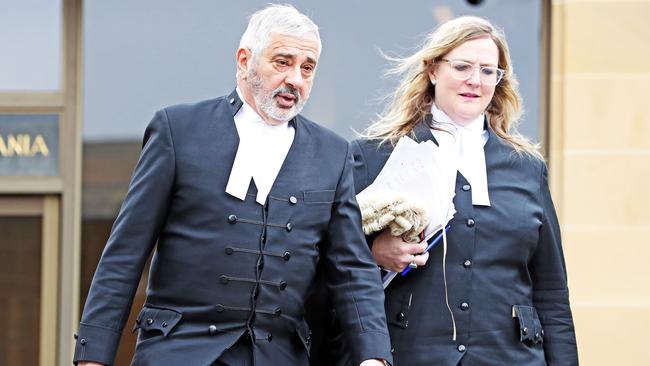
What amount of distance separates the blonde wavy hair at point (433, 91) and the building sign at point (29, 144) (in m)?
3.33

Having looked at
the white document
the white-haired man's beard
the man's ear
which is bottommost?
the white document

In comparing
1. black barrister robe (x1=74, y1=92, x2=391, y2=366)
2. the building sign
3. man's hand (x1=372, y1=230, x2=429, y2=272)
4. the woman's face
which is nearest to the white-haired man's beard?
black barrister robe (x1=74, y1=92, x2=391, y2=366)

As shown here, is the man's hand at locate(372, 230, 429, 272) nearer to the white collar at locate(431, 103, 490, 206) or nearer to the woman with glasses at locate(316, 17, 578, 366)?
the woman with glasses at locate(316, 17, 578, 366)

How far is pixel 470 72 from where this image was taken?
17.7 feet

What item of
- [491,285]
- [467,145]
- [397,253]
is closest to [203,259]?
[397,253]

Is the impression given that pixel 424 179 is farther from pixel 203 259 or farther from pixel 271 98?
pixel 203 259

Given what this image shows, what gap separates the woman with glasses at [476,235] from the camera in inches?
207

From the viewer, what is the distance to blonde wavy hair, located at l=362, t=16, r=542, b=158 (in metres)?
5.45

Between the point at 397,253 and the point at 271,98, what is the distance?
0.80 meters

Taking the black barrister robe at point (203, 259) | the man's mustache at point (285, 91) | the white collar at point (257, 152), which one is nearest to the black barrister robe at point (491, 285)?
the black barrister robe at point (203, 259)

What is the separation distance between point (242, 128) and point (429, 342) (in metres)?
1.06

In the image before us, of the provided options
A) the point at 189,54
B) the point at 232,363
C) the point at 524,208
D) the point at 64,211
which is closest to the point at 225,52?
the point at 189,54

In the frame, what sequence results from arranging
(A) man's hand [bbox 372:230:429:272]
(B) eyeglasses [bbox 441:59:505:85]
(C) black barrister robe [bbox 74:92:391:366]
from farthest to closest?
(B) eyeglasses [bbox 441:59:505:85], (A) man's hand [bbox 372:230:429:272], (C) black barrister robe [bbox 74:92:391:366]

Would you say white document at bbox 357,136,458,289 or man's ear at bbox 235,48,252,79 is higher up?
man's ear at bbox 235,48,252,79
